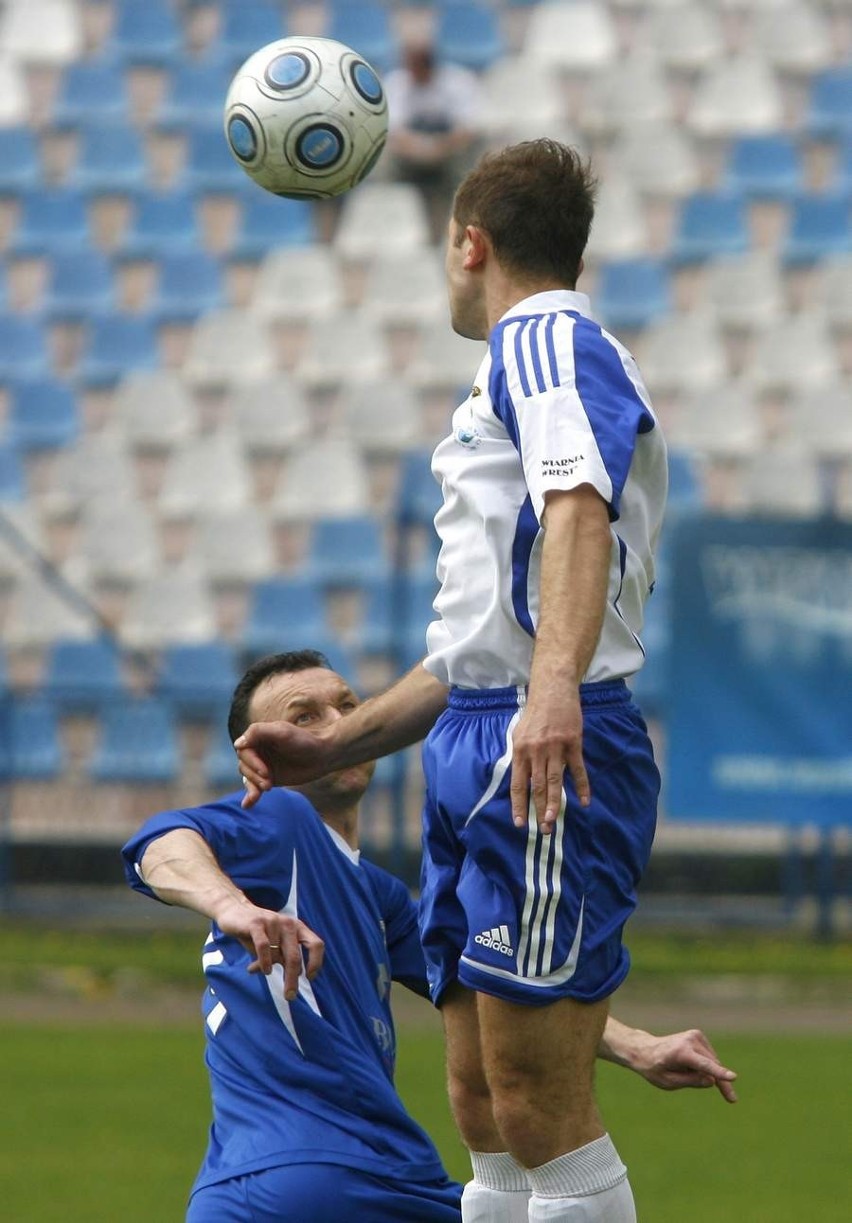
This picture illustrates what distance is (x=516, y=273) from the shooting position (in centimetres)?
366

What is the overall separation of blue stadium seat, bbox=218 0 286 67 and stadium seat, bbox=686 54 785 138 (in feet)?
9.30

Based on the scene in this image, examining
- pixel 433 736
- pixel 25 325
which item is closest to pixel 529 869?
pixel 433 736

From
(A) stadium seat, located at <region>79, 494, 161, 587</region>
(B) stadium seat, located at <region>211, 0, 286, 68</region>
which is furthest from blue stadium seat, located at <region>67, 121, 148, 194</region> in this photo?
(A) stadium seat, located at <region>79, 494, 161, 587</region>

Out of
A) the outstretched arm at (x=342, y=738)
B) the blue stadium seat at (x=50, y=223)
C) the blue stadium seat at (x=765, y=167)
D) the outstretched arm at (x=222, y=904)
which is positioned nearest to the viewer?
the outstretched arm at (x=222, y=904)

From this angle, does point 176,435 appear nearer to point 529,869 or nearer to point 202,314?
point 202,314

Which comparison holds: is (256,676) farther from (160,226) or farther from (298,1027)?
(160,226)

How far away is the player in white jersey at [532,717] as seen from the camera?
10.9ft

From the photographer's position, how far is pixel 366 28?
14242 millimetres

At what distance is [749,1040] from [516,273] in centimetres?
568

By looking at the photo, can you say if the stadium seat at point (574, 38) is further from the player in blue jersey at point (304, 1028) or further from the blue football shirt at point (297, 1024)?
the blue football shirt at point (297, 1024)

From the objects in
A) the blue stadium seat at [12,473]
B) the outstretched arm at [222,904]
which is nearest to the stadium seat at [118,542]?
the blue stadium seat at [12,473]

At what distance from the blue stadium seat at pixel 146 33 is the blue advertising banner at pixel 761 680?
20.6 ft

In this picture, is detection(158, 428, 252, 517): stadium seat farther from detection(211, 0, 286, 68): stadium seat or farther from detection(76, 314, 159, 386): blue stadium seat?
detection(211, 0, 286, 68): stadium seat

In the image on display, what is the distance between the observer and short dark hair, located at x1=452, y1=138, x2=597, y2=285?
3.57m
